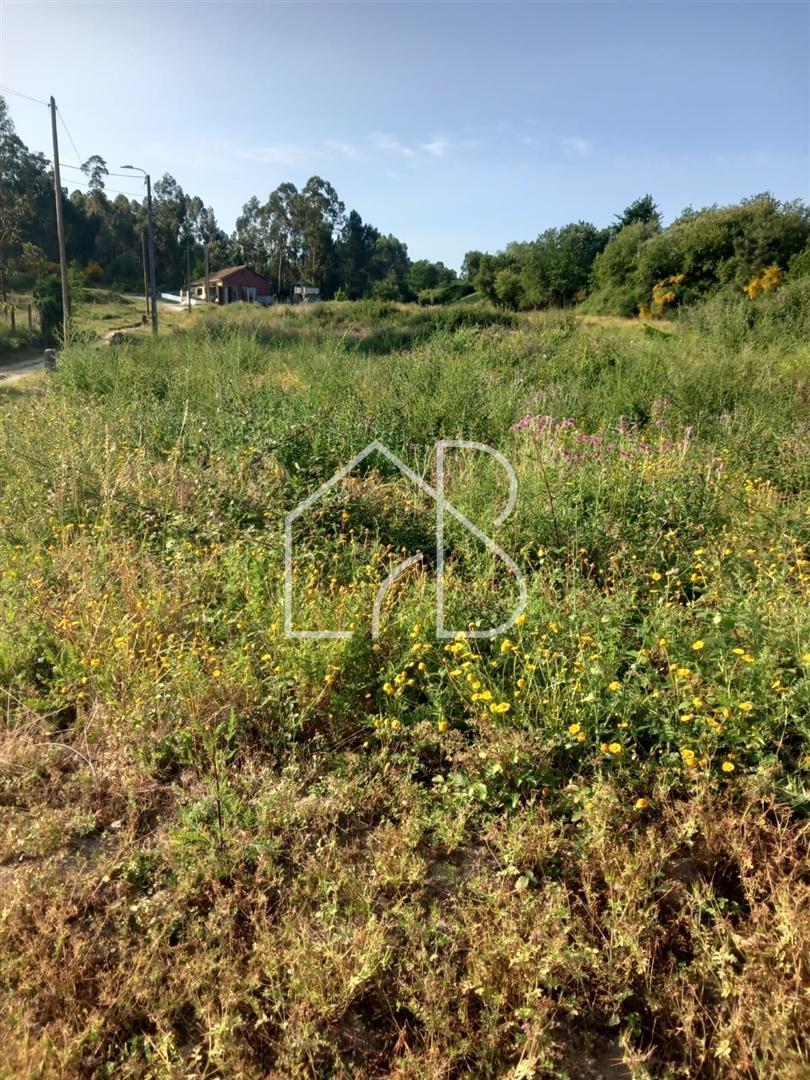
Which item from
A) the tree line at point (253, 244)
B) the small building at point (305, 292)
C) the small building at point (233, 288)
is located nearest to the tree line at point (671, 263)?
the tree line at point (253, 244)

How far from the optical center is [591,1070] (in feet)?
5.19

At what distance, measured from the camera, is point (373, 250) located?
63.8m

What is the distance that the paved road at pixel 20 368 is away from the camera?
14655 mm

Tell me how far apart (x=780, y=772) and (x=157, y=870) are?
2.18 m

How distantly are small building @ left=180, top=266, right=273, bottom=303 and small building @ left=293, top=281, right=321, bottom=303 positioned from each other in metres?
2.85

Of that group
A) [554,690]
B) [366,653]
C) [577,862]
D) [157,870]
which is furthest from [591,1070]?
[366,653]

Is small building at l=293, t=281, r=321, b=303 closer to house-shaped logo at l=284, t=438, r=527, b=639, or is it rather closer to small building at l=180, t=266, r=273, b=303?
small building at l=180, t=266, r=273, b=303

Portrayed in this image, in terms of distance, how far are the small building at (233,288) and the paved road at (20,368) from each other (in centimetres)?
3198

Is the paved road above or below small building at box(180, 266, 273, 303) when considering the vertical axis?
below

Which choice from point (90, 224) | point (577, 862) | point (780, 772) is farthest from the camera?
point (90, 224)

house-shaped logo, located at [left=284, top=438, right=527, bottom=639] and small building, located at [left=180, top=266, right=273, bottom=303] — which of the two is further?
small building, located at [left=180, top=266, right=273, bottom=303]

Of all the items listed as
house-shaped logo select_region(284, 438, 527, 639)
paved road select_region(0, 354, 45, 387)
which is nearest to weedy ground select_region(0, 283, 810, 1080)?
house-shaped logo select_region(284, 438, 527, 639)

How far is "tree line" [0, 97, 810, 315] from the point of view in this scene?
25.5 metres

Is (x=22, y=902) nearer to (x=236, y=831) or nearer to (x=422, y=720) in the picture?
(x=236, y=831)
